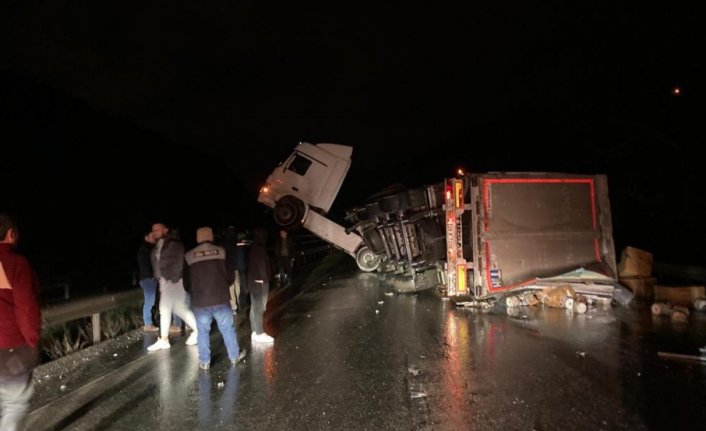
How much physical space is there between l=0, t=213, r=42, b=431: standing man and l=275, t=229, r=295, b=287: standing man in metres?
9.75

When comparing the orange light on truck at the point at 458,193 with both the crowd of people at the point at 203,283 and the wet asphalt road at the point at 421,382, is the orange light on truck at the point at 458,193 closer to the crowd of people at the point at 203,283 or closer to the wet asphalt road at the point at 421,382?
the wet asphalt road at the point at 421,382

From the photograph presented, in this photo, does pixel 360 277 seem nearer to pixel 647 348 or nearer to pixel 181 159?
pixel 647 348

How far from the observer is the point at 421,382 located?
523 centimetres

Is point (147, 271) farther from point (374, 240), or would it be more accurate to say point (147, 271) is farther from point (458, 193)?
point (374, 240)

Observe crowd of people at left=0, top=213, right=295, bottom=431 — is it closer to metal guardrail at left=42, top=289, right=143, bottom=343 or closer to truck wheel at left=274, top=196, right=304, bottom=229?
metal guardrail at left=42, top=289, right=143, bottom=343

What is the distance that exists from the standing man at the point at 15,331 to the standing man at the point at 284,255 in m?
9.75

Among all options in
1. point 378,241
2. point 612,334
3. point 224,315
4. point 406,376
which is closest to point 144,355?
point 224,315

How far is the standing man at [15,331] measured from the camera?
340 cm

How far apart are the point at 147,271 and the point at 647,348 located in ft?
24.4

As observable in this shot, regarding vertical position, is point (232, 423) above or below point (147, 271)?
below

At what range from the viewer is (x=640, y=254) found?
A: 988 centimetres

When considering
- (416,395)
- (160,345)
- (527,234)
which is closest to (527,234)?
(527,234)

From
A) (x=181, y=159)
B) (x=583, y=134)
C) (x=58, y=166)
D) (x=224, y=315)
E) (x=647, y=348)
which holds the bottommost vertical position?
(x=647, y=348)

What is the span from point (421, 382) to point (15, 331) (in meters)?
3.76
